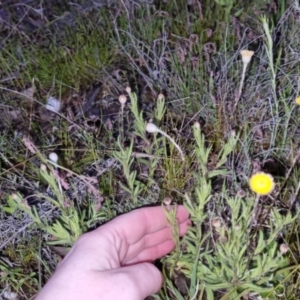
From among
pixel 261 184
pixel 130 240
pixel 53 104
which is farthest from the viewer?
pixel 53 104

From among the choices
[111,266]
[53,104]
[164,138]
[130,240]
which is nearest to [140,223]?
[130,240]

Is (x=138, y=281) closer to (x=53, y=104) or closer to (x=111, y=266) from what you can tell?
(x=111, y=266)

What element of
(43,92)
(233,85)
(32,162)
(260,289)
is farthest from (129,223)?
(43,92)

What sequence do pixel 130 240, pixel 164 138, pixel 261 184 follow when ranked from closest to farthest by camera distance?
pixel 261 184, pixel 130 240, pixel 164 138

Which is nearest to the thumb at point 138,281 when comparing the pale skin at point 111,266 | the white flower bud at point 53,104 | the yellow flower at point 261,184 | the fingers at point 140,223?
the pale skin at point 111,266

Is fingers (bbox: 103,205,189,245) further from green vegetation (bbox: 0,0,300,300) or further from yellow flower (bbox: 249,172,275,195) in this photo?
yellow flower (bbox: 249,172,275,195)

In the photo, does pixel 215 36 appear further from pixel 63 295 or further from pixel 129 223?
pixel 63 295

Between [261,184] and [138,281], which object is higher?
[261,184]
